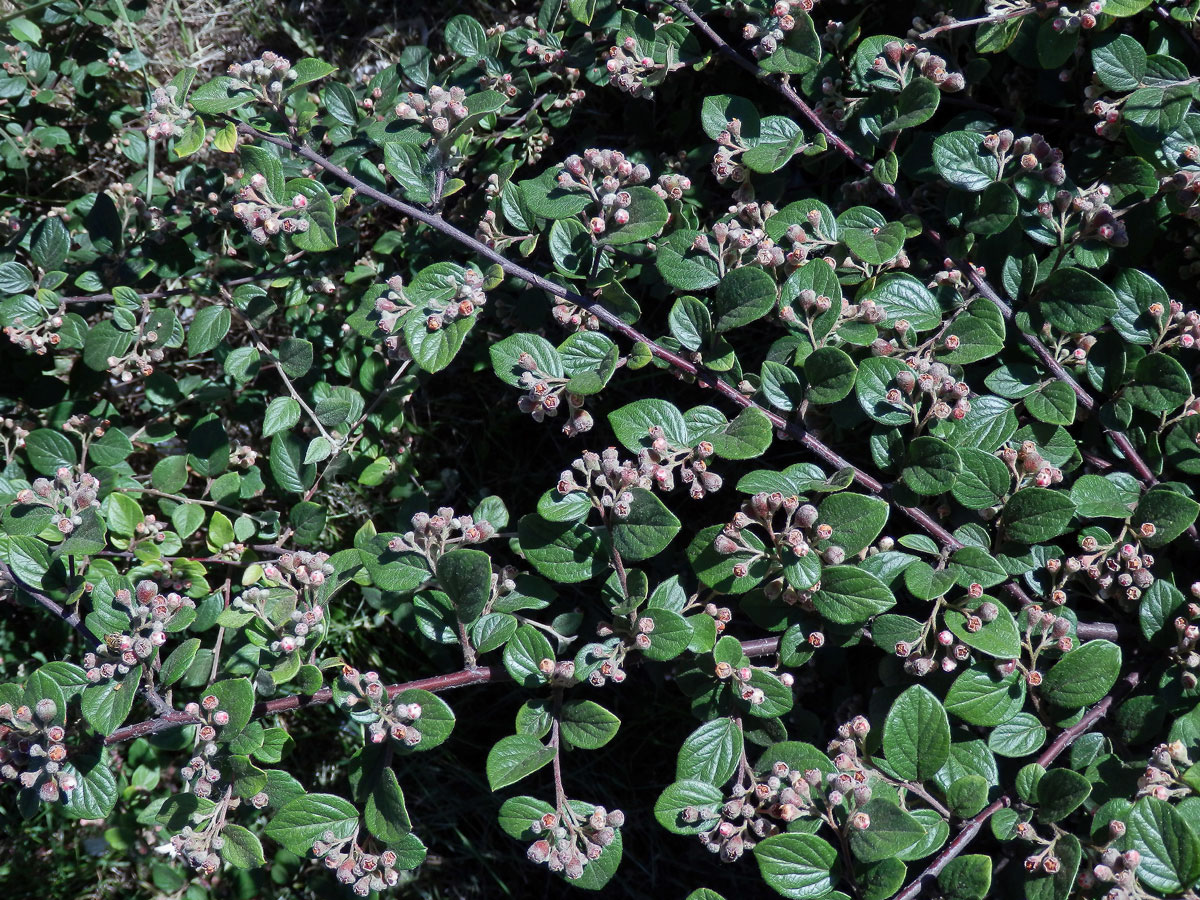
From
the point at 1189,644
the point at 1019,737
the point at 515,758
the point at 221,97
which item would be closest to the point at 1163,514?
the point at 1189,644

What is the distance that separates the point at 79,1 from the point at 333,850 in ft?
10.2

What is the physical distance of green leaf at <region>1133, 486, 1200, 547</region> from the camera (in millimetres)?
2326

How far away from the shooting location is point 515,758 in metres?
2.39

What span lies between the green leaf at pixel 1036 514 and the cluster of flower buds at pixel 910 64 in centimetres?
110

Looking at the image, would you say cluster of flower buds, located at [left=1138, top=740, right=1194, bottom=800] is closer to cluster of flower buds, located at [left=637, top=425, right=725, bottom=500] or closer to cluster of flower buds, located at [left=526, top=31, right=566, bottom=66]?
cluster of flower buds, located at [left=637, top=425, right=725, bottom=500]

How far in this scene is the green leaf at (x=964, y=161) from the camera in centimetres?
256

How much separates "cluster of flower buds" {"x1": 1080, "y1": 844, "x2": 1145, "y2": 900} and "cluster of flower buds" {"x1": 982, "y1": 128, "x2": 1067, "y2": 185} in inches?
65.0

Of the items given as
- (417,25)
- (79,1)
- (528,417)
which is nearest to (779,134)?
(528,417)

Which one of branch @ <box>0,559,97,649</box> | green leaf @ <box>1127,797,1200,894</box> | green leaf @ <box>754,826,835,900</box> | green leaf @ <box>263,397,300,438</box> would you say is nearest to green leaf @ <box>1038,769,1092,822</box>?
green leaf @ <box>1127,797,1200,894</box>

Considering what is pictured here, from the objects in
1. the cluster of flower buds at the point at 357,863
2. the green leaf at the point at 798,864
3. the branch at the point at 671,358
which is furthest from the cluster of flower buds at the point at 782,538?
the cluster of flower buds at the point at 357,863

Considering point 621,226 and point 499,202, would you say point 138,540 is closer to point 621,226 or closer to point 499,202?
point 499,202

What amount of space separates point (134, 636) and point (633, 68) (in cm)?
207

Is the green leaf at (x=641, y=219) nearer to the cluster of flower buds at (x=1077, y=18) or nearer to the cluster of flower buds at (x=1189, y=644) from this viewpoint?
the cluster of flower buds at (x=1077, y=18)

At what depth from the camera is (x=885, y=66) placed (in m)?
2.55
